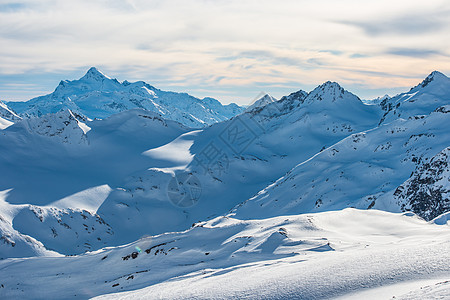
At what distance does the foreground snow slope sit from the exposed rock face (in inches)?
373

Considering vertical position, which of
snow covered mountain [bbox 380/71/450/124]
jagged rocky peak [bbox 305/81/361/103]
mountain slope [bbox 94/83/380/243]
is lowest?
mountain slope [bbox 94/83/380/243]

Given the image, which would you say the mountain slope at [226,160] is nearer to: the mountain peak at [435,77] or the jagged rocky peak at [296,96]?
the jagged rocky peak at [296,96]

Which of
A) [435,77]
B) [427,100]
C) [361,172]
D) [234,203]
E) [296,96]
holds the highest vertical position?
[296,96]

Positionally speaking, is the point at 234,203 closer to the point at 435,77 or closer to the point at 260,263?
the point at 260,263

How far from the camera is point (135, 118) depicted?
121562 mm

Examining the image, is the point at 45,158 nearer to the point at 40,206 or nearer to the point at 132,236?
the point at 40,206

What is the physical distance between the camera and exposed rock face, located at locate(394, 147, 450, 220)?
37.3m

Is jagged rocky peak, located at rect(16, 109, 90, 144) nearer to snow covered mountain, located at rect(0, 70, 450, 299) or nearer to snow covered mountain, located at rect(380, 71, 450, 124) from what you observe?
snow covered mountain, located at rect(0, 70, 450, 299)

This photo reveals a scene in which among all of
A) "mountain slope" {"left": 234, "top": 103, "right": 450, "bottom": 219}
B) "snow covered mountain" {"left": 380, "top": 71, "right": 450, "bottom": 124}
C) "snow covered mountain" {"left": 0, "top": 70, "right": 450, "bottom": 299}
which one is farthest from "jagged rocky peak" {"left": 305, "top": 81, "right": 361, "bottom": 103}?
"mountain slope" {"left": 234, "top": 103, "right": 450, "bottom": 219}

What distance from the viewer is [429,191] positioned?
1542 inches

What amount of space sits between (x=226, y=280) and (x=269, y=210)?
46.3 m

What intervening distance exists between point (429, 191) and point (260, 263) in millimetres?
28878

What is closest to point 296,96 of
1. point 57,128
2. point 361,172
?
point 57,128

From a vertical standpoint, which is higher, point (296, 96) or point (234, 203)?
point (296, 96)
